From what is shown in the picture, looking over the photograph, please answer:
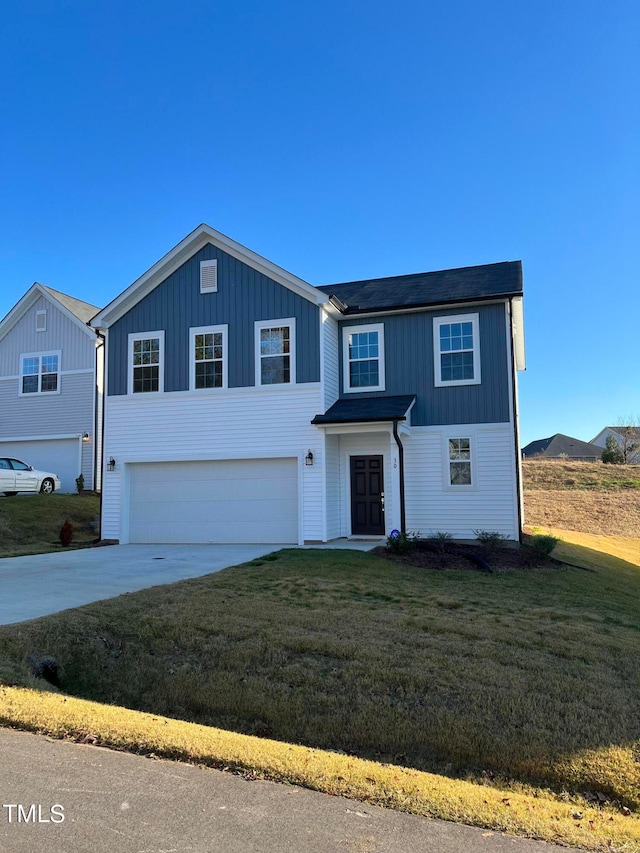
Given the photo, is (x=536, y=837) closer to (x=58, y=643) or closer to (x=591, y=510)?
(x=58, y=643)

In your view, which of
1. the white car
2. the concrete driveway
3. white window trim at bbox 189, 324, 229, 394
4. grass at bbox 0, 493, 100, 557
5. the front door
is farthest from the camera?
the white car

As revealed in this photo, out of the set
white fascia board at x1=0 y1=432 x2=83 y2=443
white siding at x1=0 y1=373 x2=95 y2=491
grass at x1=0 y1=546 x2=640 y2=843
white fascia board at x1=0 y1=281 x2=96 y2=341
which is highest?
white fascia board at x1=0 y1=281 x2=96 y2=341

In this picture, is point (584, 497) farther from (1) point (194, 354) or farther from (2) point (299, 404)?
(1) point (194, 354)

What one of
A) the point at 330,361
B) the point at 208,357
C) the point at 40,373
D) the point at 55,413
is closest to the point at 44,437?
the point at 55,413

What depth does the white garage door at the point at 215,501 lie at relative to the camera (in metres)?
16.0

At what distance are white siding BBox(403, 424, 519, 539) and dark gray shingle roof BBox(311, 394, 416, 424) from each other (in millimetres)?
918

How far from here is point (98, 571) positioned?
1126cm

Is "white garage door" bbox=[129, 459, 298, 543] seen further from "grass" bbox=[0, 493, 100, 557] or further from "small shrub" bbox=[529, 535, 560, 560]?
"small shrub" bbox=[529, 535, 560, 560]

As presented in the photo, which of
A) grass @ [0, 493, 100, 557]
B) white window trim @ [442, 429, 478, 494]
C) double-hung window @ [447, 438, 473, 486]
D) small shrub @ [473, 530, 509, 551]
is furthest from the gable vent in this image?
small shrub @ [473, 530, 509, 551]

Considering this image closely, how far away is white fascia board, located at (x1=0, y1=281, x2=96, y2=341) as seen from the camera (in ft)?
78.3

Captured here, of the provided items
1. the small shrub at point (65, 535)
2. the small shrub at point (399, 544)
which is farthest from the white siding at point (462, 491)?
the small shrub at point (65, 535)

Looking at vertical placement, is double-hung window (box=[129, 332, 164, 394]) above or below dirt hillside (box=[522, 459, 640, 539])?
above

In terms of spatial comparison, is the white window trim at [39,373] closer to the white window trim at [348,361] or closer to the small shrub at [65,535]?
the small shrub at [65,535]

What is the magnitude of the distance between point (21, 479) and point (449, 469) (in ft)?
47.7
